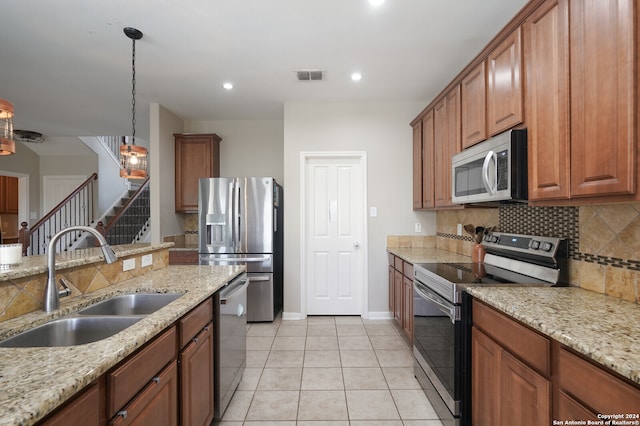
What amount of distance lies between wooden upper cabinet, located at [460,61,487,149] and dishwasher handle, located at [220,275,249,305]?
6.85 ft

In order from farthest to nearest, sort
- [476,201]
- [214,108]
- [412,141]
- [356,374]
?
1. [214,108]
2. [412,141]
3. [356,374]
4. [476,201]

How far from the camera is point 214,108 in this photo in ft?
13.0

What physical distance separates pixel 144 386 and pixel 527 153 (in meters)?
2.17

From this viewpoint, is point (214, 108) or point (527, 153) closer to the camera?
point (527, 153)

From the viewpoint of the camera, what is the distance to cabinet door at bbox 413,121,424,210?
3443 millimetres

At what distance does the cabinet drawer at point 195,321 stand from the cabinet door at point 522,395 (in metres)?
1.51

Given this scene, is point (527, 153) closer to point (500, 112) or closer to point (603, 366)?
point (500, 112)

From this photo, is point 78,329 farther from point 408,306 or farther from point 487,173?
point 408,306

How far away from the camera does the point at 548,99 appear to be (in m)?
1.52

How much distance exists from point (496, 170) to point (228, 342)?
207 centimetres

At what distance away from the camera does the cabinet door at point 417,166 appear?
3443 millimetres

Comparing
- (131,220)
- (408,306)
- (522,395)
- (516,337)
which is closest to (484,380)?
(522,395)

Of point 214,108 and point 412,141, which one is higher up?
point 214,108

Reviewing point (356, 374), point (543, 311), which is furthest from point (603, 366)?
point (356, 374)
